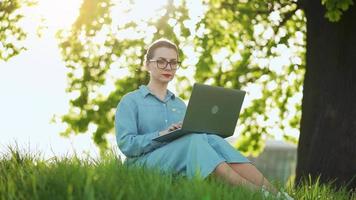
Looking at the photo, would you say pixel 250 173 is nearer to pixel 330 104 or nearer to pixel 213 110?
pixel 213 110

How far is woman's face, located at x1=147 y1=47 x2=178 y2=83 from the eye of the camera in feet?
20.3

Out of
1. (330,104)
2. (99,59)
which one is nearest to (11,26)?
(99,59)

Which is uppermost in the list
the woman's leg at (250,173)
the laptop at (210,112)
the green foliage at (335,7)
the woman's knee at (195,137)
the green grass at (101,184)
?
the green foliage at (335,7)

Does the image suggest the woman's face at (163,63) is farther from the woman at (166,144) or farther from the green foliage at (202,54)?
the green foliage at (202,54)

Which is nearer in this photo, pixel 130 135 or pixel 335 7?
pixel 130 135

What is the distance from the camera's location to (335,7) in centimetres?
896

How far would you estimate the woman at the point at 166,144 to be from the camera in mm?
5668

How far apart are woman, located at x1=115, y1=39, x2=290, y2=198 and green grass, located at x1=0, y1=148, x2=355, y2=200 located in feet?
0.53

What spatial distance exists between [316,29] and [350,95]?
1.08 metres

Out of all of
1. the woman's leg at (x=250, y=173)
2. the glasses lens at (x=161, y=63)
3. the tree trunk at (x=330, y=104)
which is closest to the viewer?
the woman's leg at (x=250, y=173)

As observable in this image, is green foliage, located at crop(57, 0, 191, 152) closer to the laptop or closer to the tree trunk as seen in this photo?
the tree trunk

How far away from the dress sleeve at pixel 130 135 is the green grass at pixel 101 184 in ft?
0.51

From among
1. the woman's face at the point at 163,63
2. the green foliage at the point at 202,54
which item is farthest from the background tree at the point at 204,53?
the woman's face at the point at 163,63

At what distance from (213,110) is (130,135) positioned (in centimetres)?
73
